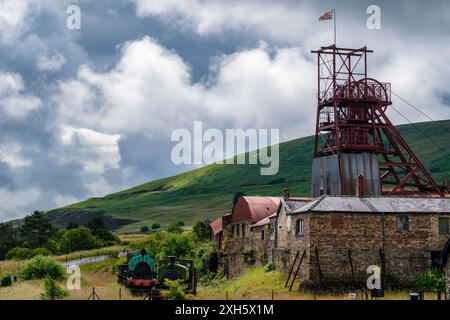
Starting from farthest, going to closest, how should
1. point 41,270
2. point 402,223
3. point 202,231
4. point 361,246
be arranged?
point 202,231, point 41,270, point 402,223, point 361,246

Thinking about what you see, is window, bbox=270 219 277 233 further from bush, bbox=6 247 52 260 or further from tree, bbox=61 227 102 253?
tree, bbox=61 227 102 253

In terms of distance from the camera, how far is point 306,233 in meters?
41.6

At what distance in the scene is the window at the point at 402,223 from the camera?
42.0m

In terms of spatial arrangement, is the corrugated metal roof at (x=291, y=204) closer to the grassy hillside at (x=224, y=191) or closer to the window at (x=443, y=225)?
the window at (x=443, y=225)

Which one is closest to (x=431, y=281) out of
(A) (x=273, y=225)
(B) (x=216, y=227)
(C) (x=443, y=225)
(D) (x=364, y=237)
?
(D) (x=364, y=237)

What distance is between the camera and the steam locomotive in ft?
129

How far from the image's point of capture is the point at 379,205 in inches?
1678

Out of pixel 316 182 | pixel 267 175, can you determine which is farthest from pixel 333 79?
pixel 267 175

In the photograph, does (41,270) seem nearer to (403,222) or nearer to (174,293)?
(174,293)

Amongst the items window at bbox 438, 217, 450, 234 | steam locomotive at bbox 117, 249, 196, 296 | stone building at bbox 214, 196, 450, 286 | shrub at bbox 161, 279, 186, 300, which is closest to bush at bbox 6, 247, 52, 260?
steam locomotive at bbox 117, 249, 196, 296

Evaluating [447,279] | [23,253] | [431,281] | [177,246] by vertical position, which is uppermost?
[177,246]

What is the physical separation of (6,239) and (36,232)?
859 cm

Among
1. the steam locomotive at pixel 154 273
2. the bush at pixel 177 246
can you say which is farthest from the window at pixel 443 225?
the bush at pixel 177 246

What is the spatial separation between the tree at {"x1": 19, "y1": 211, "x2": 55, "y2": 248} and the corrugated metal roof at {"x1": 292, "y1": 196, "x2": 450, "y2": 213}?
50.7 metres
